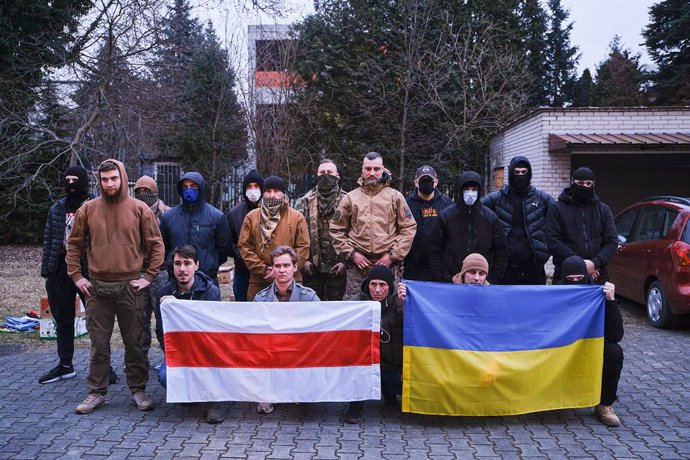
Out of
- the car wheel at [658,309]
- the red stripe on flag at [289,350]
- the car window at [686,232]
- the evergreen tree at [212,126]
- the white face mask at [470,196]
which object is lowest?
the car wheel at [658,309]

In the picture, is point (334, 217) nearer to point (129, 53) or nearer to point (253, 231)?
point (253, 231)

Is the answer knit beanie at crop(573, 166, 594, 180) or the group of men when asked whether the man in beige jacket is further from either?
knit beanie at crop(573, 166, 594, 180)

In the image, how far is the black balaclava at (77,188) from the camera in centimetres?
586

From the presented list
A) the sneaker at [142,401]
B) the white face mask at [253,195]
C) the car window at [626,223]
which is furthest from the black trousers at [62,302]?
the car window at [626,223]

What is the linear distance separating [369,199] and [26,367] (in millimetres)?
4213

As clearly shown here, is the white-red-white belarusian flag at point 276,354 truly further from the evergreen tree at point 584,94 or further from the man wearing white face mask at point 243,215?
the evergreen tree at point 584,94

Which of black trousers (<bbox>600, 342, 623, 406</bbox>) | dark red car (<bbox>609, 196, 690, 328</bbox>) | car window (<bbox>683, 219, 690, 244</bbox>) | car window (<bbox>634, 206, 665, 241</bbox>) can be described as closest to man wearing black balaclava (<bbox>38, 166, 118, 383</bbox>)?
black trousers (<bbox>600, 342, 623, 406</bbox>)

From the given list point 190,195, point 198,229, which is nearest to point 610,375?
point 198,229

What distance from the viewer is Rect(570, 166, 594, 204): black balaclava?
5.76m

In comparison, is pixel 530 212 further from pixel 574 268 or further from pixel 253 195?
pixel 253 195

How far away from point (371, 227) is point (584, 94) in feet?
101

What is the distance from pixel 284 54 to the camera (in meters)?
20.5

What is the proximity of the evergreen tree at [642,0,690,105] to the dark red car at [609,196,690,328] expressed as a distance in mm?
23922

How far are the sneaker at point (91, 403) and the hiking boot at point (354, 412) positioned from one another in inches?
84.6
